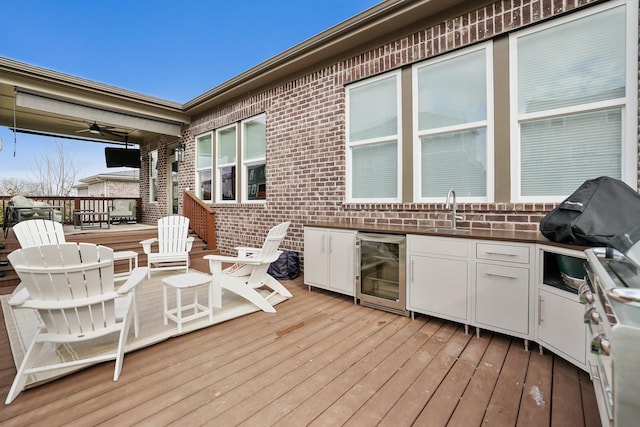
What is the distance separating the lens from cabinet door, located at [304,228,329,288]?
3898mm

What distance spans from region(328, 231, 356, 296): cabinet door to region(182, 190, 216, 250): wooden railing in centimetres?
367

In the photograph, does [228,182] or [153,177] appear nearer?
[228,182]

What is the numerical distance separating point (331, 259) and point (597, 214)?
259 cm

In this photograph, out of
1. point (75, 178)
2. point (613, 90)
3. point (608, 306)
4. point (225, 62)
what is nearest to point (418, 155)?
point (613, 90)

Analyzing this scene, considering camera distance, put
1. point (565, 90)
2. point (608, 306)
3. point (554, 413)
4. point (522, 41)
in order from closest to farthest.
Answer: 1. point (608, 306)
2. point (554, 413)
3. point (565, 90)
4. point (522, 41)

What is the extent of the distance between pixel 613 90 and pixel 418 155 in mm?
1840

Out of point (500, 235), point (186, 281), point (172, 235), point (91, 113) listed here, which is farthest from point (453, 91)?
point (91, 113)

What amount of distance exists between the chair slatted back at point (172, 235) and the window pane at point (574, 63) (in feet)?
17.4

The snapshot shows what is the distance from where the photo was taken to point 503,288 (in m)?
2.54

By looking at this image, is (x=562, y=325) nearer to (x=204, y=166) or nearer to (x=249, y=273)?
(x=249, y=273)

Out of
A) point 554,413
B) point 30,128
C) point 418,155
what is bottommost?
point 554,413

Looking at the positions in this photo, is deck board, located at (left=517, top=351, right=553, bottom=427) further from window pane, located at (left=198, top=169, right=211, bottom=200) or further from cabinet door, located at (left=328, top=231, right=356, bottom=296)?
window pane, located at (left=198, top=169, right=211, bottom=200)

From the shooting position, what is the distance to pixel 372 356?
7.79ft

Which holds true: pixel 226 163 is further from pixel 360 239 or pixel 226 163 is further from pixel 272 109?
pixel 360 239
